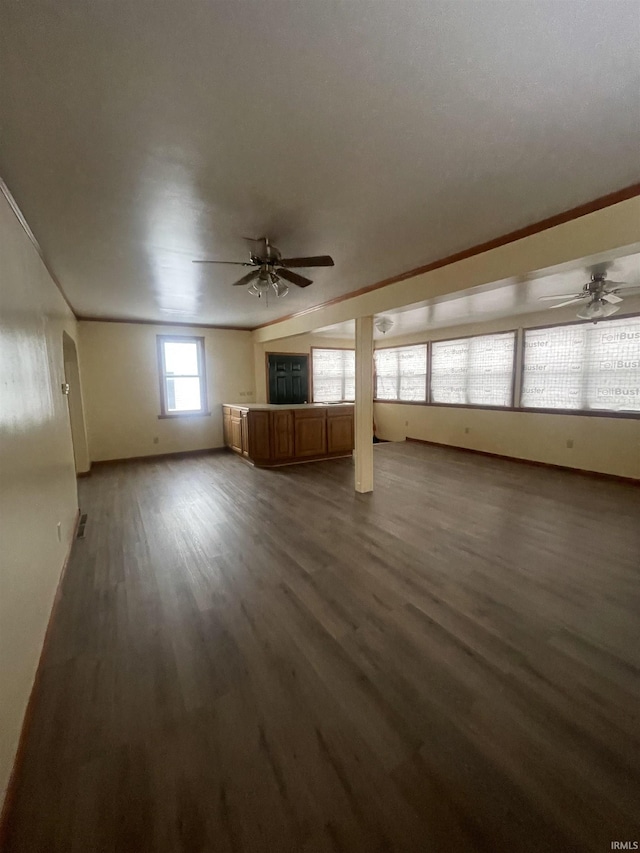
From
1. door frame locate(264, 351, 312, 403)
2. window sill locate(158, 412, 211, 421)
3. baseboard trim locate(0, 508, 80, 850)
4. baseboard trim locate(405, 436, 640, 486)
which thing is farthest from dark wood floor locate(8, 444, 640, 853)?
door frame locate(264, 351, 312, 403)

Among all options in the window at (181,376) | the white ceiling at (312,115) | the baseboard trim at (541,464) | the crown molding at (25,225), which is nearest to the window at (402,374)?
the baseboard trim at (541,464)

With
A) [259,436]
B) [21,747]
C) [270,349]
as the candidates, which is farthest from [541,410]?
[21,747]

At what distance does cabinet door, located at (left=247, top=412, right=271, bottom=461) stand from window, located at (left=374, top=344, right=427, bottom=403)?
3.71 meters

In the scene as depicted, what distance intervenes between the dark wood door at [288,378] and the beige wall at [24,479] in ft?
→ 14.9

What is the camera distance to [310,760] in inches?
51.2

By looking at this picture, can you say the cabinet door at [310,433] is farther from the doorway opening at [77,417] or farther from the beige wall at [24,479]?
the beige wall at [24,479]

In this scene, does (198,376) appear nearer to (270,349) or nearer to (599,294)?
(270,349)

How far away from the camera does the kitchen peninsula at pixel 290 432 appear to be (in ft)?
18.5

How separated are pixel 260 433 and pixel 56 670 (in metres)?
4.08

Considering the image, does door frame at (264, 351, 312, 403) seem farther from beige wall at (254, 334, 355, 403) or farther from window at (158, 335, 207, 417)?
window at (158, 335, 207, 417)

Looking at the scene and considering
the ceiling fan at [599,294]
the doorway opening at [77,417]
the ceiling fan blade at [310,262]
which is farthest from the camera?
the doorway opening at [77,417]

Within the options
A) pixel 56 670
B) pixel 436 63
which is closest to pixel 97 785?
pixel 56 670

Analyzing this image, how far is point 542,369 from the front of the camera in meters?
5.45

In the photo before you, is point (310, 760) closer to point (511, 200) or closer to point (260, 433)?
point (511, 200)
